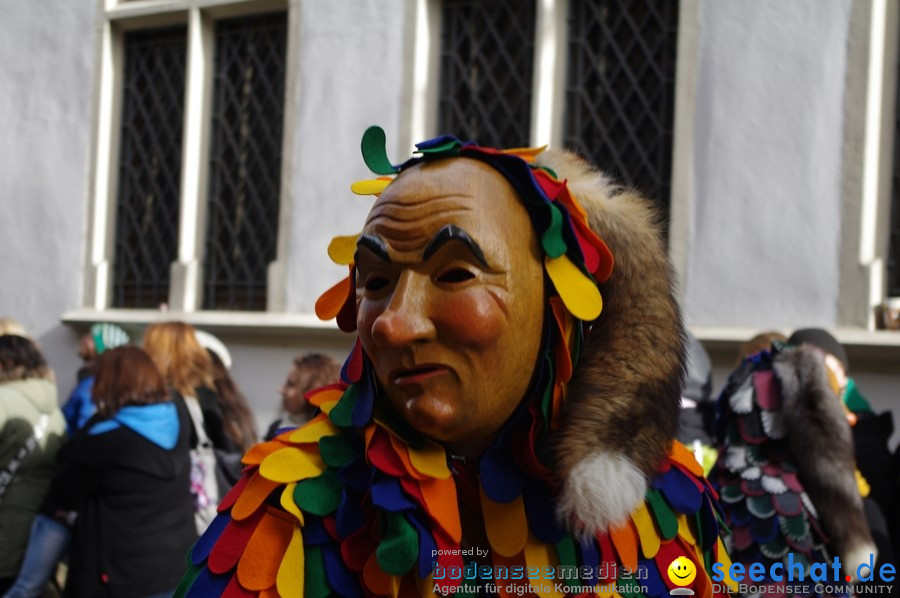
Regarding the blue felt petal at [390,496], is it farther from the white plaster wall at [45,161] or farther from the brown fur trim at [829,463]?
the white plaster wall at [45,161]

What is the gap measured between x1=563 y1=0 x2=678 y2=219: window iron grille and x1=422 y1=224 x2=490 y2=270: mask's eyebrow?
5731mm

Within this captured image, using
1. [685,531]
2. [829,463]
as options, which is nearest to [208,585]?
[685,531]

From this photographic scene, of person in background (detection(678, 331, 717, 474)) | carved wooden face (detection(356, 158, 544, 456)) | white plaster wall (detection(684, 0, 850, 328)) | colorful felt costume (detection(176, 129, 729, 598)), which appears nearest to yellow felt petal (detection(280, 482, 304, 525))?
colorful felt costume (detection(176, 129, 729, 598))

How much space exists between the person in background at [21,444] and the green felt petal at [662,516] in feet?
13.5

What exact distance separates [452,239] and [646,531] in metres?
0.61

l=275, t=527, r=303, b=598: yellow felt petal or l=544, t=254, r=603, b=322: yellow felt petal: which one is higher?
l=544, t=254, r=603, b=322: yellow felt petal

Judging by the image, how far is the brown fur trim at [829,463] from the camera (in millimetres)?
3277

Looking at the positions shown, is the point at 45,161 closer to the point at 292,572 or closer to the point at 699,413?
the point at 699,413

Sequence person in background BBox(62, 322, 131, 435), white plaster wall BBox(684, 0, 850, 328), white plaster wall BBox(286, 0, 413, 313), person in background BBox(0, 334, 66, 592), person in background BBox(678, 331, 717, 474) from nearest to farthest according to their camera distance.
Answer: person in background BBox(678, 331, 717, 474)
person in background BBox(0, 334, 66, 592)
person in background BBox(62, 322, 131, 435)
white plaster wall BBox(684, 0, 850, 328)
white plaster wall BBox(286, 0, 413, 313)

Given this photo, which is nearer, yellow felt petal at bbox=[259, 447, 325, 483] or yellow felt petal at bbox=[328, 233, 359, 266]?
yellow felt petal at bbox=[259, 447, 325, 483]

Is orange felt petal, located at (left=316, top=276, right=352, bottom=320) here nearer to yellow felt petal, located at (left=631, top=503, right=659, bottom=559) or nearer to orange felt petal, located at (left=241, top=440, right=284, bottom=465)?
orange felt petal, located at (left=241, top=440, right=284, bottom=465)

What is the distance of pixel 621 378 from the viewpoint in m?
1.62

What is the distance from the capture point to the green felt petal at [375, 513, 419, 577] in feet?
4.90

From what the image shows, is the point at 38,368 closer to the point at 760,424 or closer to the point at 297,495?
the point at 760,424
